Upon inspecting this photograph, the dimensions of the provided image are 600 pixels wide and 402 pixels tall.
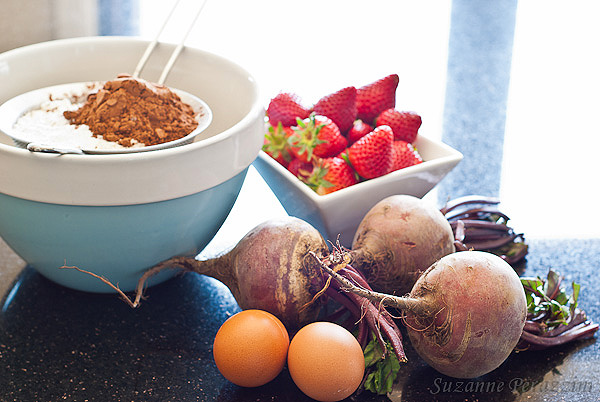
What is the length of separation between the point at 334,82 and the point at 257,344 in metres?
0.89

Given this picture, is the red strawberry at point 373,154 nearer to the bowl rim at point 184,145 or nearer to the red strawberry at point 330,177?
the red strawberry at point 330,177

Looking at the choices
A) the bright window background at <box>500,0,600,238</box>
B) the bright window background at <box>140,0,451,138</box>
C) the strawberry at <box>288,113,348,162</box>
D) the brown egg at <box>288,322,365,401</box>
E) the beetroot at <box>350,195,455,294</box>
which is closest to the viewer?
the brown egg at <box>288,322,365,401</box>

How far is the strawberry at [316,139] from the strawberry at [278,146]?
0.02 metres

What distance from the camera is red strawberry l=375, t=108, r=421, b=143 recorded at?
966mm

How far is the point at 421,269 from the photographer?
0.81 meters

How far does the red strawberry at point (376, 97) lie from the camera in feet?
3.26

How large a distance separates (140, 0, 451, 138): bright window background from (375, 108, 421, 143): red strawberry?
344 millimetres

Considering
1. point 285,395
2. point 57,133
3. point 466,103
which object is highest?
point 57,133

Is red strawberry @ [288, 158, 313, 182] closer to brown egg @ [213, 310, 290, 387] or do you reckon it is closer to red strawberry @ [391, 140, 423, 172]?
red strawberry @ [391, 140, 423, 172]

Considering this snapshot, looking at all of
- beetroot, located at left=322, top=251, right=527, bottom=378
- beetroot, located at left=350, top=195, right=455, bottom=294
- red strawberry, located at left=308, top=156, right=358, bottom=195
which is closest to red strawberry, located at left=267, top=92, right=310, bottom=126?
red strawberry, located at left=308, top=156, right=358, bottom=195

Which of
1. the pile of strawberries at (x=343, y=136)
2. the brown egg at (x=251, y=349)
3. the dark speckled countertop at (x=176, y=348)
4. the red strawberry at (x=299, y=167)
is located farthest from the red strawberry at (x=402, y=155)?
the brown egg at (x=251, y=349)

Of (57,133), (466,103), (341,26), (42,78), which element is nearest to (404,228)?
(57,133)

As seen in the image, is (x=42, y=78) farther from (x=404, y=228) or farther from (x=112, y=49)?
(x=404, y=228)

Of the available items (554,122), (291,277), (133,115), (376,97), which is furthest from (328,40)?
(291,277)
